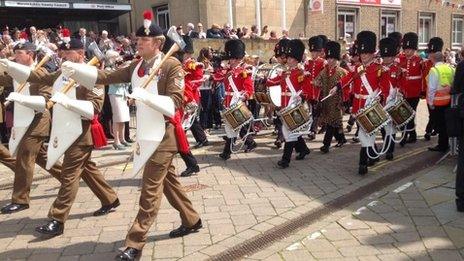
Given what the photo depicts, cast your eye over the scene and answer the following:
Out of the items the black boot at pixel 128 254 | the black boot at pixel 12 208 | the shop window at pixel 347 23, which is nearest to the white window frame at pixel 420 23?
the shop window at pixel 347 23

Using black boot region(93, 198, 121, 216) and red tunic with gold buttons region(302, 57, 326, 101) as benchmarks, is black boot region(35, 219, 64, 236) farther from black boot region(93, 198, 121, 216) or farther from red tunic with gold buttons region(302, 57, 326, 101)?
red tunic with gold buttons region(302, 57, 326, 101)

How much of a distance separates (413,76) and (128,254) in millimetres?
7072

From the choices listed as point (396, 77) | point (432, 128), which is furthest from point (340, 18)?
point (396, 77)

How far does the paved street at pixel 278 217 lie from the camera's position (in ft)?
15.4

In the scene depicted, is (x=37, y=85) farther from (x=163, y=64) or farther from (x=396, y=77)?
(x=396, y=77)

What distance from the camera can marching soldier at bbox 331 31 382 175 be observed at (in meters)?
7.11

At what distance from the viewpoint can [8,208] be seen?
5871mm

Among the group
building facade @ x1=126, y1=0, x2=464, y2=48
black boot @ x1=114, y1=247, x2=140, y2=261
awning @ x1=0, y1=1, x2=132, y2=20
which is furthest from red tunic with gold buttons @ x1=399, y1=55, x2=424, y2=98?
awning @ x1=0, y1=1, x2=132, y2=20

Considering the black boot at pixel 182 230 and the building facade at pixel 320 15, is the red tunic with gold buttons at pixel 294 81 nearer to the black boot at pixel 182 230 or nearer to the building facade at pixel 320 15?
the black boot at pixel 182 230

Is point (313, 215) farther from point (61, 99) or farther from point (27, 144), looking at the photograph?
point (27, 144)

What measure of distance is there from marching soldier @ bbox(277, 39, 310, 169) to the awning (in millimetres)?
11133

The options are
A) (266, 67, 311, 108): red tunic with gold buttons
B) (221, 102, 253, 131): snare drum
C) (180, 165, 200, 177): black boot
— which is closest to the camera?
(180, 165, 200, 177): black boot

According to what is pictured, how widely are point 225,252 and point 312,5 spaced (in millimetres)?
17260

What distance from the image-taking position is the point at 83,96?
5254mm
